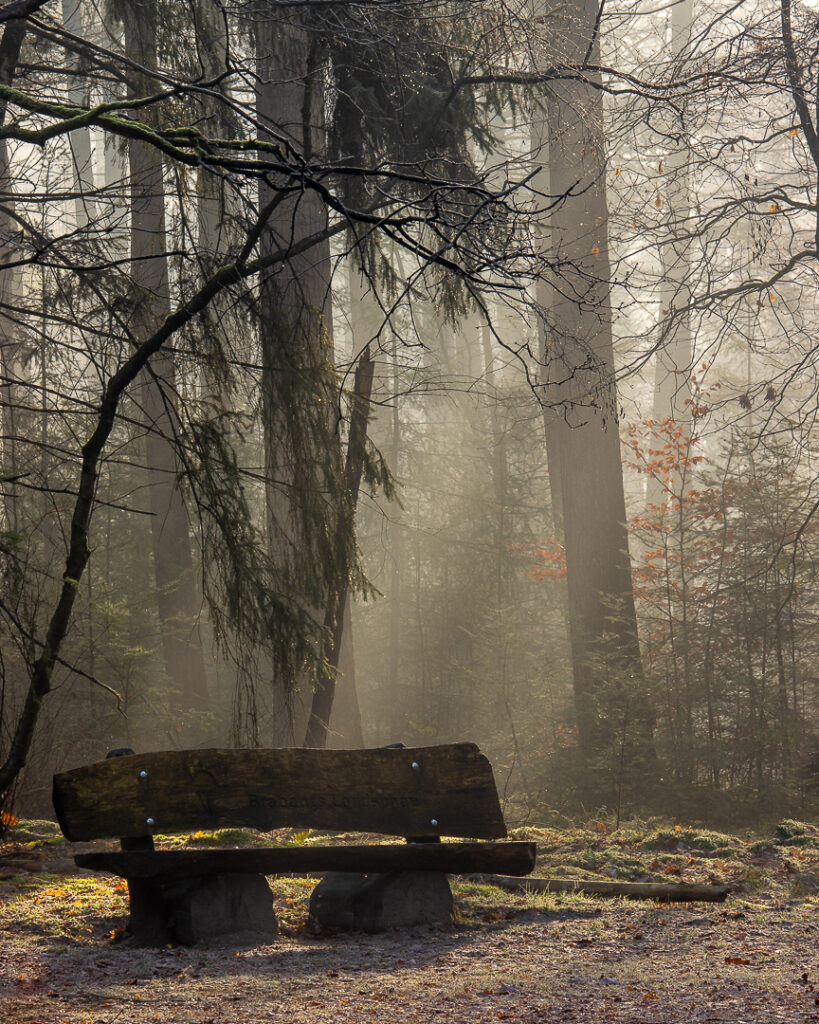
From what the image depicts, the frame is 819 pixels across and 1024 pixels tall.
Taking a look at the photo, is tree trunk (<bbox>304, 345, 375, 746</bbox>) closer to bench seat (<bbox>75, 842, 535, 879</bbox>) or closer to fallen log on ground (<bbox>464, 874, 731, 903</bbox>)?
bench seat (<bbox>75, 842, 535, 879</bbox>)

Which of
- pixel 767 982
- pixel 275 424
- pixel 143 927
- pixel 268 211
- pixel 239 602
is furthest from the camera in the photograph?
pixel 275 424

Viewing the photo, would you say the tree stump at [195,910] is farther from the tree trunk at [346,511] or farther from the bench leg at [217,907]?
the tree trunk at [346,511]

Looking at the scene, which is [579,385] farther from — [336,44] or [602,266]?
[336,44]

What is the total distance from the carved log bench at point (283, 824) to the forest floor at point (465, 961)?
0.18 metres

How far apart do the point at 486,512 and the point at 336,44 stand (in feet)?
31.5

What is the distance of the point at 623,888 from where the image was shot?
19.8ft

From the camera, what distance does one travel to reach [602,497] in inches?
460

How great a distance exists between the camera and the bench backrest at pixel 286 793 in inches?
202

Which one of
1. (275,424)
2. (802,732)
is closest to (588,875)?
(275,424)

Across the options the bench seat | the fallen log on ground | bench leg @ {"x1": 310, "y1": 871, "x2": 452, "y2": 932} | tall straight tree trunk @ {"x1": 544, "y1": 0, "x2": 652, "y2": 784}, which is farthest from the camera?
tall straight tree trunk @ {"x1": 544, "y1": 0, "x2": 652, "y2": 784}

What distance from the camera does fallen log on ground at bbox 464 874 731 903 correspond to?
5.92 meters

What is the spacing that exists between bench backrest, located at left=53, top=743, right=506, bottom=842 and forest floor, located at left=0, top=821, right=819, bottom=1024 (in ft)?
1.85

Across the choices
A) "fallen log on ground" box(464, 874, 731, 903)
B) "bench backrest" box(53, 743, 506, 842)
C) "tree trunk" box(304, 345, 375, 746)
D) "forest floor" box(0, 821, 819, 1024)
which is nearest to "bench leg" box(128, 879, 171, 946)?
"forest floor" box(0, 821, 819, 1024)

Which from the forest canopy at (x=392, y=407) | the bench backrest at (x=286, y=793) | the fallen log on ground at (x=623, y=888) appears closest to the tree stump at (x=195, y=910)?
the bench backrest at (x=286, y=793)
